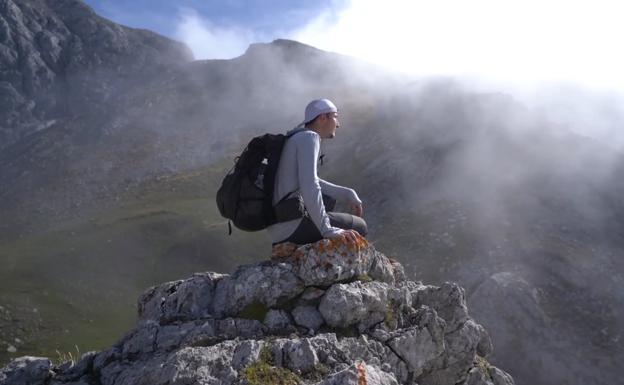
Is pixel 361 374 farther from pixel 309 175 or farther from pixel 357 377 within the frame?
pixel 309 175

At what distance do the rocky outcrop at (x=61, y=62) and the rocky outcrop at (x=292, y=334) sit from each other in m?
110

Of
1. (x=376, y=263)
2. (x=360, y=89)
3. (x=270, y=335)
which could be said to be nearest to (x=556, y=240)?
(x=376, y=263)

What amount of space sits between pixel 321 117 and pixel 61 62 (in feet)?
451

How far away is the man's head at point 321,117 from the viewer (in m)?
9.32

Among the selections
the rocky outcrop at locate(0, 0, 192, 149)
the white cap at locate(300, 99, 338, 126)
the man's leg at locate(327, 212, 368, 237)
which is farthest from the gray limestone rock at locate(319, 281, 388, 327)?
the rocky outcrop at locate(0, 0, 192, 149)

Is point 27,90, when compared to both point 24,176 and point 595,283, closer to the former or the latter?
point 24,176

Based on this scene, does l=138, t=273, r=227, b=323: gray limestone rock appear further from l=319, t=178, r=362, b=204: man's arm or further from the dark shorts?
l=319, t=178, r=362, b=204: man's arm

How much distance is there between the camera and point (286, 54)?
118875mm

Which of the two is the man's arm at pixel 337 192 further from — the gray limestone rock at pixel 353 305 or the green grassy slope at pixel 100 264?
the green grassy slope at pixel 100 264

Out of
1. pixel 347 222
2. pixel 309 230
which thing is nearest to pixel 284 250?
pixel 309 230

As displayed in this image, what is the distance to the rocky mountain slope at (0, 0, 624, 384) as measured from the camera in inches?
1214

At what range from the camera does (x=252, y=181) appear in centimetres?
876

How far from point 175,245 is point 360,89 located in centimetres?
6003

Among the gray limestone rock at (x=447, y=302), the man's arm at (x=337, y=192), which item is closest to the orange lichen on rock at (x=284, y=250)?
the man's arm at (x=337, y=192)
